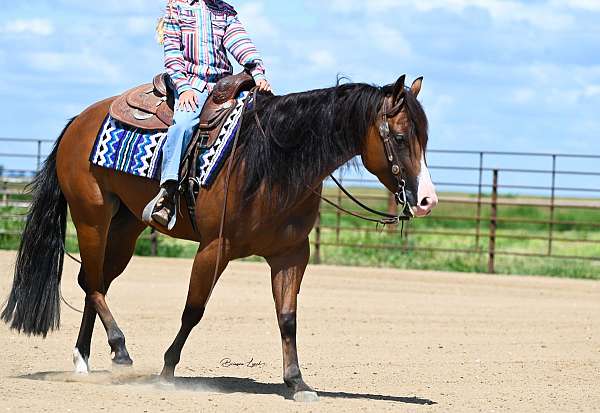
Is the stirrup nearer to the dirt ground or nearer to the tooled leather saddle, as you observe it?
the tooled leather saddle

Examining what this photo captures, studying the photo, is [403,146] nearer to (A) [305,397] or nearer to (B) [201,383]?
(A) [305,397]

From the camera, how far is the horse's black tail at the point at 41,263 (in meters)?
7.39

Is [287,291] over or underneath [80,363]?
over

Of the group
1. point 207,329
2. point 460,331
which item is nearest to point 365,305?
point 460,331

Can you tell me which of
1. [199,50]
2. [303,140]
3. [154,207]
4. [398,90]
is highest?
[199,50]

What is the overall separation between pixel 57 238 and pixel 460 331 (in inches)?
162

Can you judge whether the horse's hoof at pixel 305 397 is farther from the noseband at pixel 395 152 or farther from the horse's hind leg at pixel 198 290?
the noseband at pixel 395 152

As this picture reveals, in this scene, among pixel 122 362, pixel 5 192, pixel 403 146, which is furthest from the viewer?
pixel 5 192

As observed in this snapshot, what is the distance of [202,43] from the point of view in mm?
6695

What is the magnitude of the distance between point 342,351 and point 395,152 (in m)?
3.14

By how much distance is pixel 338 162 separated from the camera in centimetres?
611

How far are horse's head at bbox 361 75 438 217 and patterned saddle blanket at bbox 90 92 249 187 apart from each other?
3.12 feet

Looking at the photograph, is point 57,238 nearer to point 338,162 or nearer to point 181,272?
point 338,162
